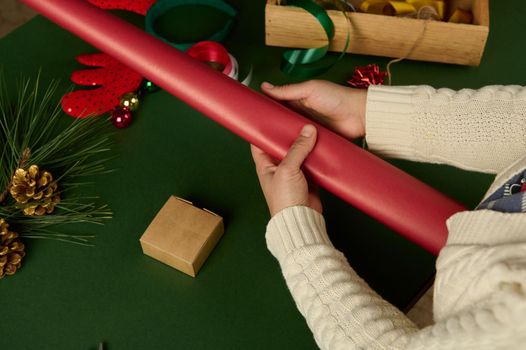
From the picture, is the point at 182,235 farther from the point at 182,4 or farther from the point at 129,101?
the point at 182,4

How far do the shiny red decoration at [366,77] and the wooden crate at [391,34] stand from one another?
5 centimetres

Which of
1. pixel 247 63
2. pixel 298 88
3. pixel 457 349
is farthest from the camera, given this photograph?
pixel 247 63

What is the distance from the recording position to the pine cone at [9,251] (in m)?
0.68

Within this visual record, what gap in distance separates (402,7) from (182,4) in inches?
16.2

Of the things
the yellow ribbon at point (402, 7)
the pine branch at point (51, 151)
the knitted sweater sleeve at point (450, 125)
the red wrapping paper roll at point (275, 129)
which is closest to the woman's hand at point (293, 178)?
the red wrapping paper roll at point (275, 129)

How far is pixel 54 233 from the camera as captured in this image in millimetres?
729

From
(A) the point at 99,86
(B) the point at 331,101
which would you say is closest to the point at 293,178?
(B) the point at 331,101

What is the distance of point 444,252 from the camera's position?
498mm

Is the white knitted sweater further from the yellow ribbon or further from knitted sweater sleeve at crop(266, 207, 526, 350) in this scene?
the yellow ribbon

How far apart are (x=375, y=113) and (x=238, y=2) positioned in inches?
17.4

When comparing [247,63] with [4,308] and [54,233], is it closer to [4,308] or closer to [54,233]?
[54,233]

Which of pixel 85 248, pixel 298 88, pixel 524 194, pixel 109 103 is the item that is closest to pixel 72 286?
pixel 85 248

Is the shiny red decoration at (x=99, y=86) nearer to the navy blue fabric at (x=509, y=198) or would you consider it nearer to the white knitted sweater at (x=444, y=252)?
the white knitted sweater at (x=444, y=252)

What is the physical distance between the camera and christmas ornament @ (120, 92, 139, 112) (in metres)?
0.84
